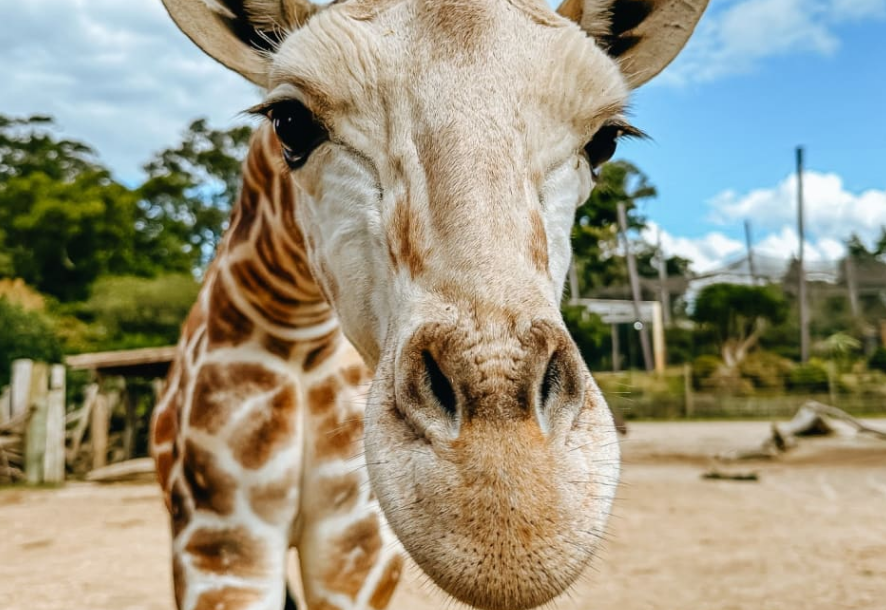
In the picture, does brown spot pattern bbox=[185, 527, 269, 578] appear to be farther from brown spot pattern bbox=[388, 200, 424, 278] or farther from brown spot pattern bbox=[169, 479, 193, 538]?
brown spot pattern bbox=[388, 200, 424, 278]

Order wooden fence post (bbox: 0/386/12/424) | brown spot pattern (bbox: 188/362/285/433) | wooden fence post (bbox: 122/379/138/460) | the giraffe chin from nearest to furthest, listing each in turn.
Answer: the giraffe chin, brown spot pattern (bbox: 188/362/285/433), wooden fence post (bbox: 0/386/12/424), wooden fence post (bbox: 122/379/138/460)

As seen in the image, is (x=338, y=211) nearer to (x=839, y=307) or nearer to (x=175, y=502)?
(x=175, y=502)

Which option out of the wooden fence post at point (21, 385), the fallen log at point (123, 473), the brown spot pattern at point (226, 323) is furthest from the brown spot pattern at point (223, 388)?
the wooden fence post at point (21, 385)

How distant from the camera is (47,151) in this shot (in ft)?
138

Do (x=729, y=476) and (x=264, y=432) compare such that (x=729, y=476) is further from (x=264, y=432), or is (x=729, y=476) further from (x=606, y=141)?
(x=606, y=141)

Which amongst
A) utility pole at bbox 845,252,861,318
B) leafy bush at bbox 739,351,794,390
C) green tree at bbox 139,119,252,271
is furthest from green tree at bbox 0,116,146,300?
utility pole at bbox 845,252,861,318

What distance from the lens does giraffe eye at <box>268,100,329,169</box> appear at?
204cm

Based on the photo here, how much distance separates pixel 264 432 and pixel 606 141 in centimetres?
158

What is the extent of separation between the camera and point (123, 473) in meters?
15.5

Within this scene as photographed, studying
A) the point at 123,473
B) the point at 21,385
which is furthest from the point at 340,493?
the point at 21,385

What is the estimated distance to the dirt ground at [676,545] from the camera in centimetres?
664

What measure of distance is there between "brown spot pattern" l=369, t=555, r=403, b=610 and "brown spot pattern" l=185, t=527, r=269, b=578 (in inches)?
17.4

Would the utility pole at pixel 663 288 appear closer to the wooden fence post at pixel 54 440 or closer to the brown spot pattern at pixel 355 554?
the wooden fence post at pixel 54 440

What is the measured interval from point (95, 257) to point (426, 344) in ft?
125
